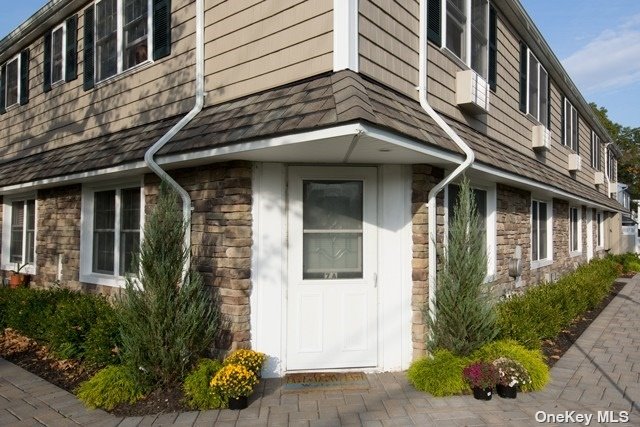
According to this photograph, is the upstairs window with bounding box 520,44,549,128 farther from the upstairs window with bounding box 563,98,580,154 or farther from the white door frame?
the white door frame

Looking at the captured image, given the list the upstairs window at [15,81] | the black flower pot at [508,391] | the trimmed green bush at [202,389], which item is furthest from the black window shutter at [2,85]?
the black flower pot at [508,391]

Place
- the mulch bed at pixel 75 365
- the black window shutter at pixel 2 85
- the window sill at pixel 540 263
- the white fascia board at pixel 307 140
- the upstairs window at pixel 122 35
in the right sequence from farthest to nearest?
the black window shutter at pixel 2 85 < the window sill at pixel 540 263 < the upstairs window at pixel 122 35 < the mulch bed at pixel 75 365 < the white fascia board at pixel 307 140

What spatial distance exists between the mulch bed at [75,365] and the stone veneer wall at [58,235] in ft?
3.85

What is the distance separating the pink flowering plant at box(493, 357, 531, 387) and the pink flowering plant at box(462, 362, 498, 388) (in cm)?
7

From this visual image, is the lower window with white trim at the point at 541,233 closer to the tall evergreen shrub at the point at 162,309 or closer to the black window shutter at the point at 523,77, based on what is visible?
the black window shutter at the point at 523,77

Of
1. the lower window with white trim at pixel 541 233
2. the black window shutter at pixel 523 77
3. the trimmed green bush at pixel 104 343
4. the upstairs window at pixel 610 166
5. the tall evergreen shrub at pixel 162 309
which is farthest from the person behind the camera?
the upstairs window at pixel 610 166

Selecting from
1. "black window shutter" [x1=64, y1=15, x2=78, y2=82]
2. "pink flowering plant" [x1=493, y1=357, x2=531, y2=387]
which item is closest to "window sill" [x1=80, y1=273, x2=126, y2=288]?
"black window shutter" [x1=64, y1=15, x2=78, y2=82]

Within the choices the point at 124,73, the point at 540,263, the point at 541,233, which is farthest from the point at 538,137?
the point at 124,73

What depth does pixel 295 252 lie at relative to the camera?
17.4 feet

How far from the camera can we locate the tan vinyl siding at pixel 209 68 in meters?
4.95

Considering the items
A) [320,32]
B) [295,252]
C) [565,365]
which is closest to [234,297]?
[295,252]

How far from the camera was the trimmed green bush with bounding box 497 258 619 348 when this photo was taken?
566cm

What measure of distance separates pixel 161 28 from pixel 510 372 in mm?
5959

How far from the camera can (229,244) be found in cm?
514
